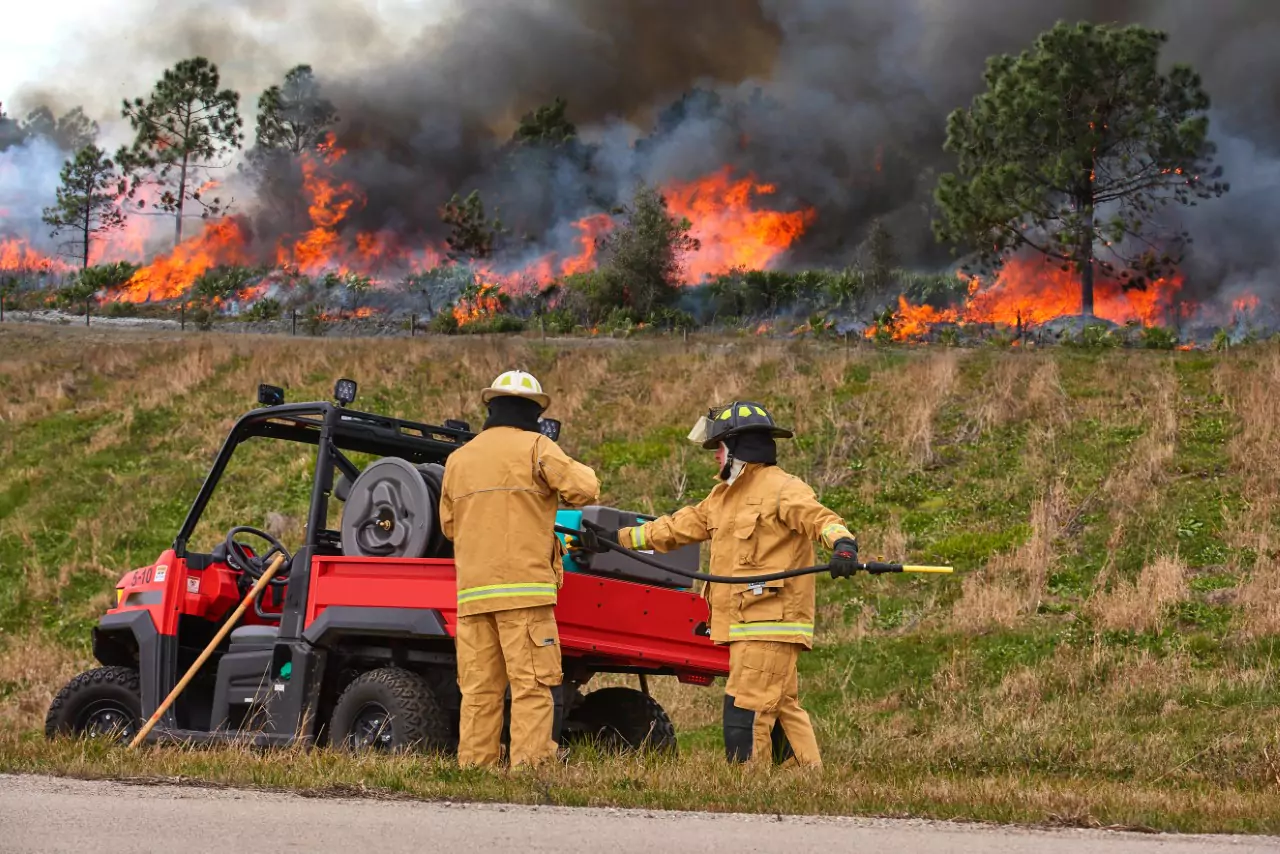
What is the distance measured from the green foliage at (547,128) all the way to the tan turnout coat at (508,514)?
169ft

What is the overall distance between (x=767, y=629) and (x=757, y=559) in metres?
0.34

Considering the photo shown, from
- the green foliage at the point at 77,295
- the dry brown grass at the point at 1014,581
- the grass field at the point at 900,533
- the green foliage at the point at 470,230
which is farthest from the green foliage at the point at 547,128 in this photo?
the dry brown grass at the point at 1014,581

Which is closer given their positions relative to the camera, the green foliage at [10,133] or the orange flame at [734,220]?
the orange flame at [734,220]

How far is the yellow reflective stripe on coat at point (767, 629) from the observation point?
6.84 metres

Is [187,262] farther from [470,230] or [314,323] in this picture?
[314,323]

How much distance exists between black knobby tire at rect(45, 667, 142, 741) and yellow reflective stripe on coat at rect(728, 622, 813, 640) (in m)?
3.55

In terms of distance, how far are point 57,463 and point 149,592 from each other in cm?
1220

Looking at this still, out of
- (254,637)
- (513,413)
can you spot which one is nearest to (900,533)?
(513,413)

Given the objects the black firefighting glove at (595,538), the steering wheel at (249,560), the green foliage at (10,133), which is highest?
the green foliage at (10,133)

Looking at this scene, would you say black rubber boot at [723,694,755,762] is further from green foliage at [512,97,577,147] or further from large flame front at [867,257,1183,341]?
green foliage at [512,97,577,147]

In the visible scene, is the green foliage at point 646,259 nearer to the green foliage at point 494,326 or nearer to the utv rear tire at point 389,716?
the green foliage at point 494,326

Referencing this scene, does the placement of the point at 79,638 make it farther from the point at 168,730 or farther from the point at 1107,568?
the point at 1107,568

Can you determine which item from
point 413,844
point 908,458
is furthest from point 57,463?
point 413,844

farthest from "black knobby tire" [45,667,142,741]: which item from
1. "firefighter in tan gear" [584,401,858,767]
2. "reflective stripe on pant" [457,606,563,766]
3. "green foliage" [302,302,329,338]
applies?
"green foliage" [302,302,329,338]
